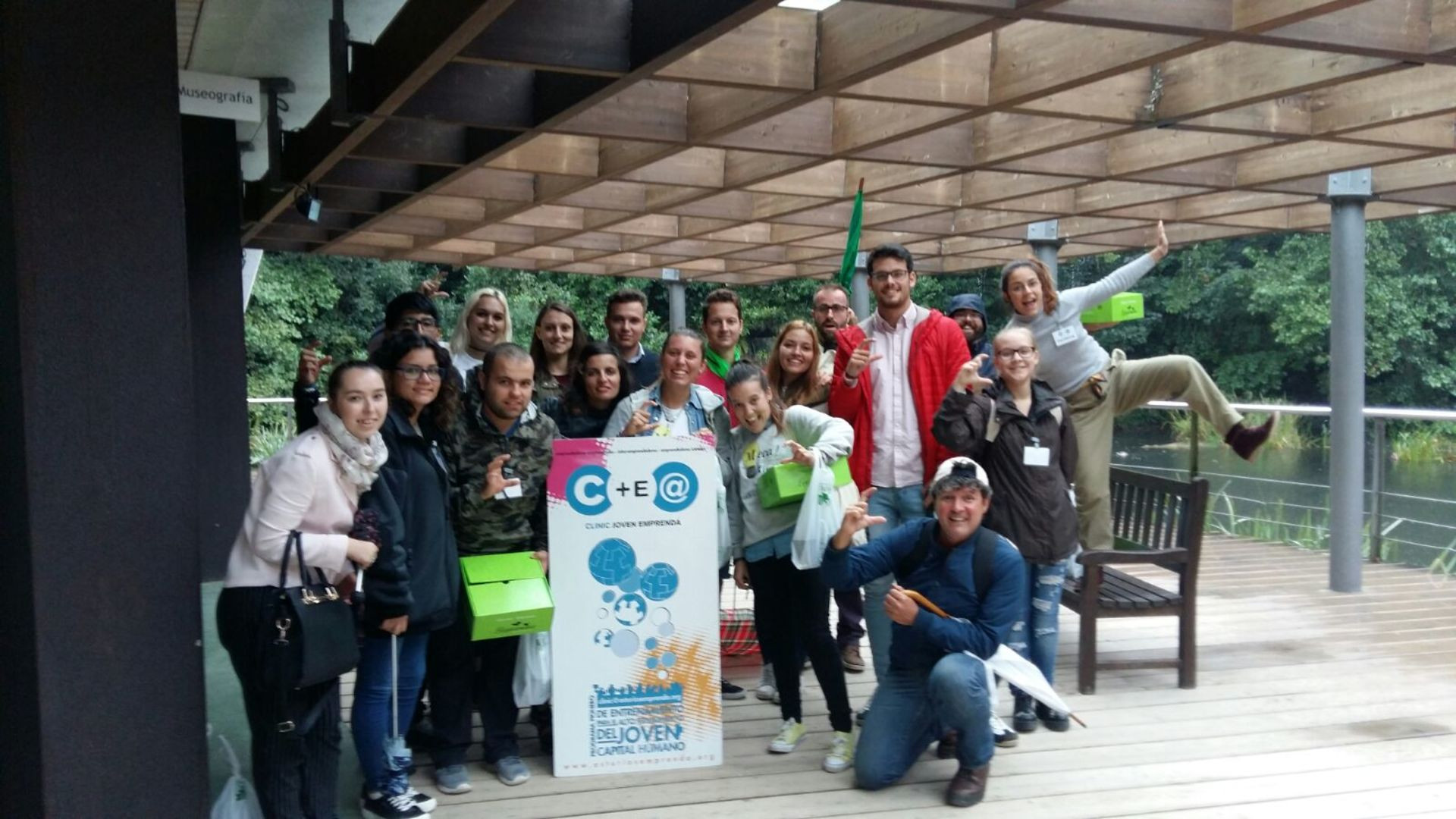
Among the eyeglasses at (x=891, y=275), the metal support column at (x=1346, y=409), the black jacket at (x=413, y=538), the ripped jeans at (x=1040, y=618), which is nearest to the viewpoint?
the black jacket at (x=413, y=538)

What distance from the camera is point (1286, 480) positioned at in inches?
346

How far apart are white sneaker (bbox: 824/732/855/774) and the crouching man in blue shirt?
128 millimetres

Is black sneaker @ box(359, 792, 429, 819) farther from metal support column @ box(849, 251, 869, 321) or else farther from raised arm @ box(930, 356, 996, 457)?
metal support column @ box(849, 251, 869, 321)

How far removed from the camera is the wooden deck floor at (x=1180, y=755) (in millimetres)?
3725

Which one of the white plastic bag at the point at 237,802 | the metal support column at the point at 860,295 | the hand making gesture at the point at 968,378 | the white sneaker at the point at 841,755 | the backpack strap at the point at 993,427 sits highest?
the metal support column at the point at 860,295

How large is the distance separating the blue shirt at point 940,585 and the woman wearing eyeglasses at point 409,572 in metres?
1.22

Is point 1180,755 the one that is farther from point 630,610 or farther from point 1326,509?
point 1326,509

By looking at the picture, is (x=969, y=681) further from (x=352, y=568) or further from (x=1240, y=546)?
(x=1240, y=546)

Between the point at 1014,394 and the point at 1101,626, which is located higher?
the point at 1014,394

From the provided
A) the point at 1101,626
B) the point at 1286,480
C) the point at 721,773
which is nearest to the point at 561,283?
the point at 1286,480

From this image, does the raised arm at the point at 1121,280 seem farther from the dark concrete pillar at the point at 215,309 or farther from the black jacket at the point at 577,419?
the dark concrete pillar at the point at 215,309

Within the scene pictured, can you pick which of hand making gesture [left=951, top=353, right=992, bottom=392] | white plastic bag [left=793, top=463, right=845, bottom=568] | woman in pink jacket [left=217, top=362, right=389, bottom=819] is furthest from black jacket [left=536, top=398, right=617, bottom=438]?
hand making gesture [left=951, top=353, right=992, bottom=392]

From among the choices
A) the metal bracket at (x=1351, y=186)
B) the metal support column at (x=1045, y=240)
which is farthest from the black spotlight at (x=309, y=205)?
the metal bracket at (x=1351, y=186)

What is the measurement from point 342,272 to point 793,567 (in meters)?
22.7
